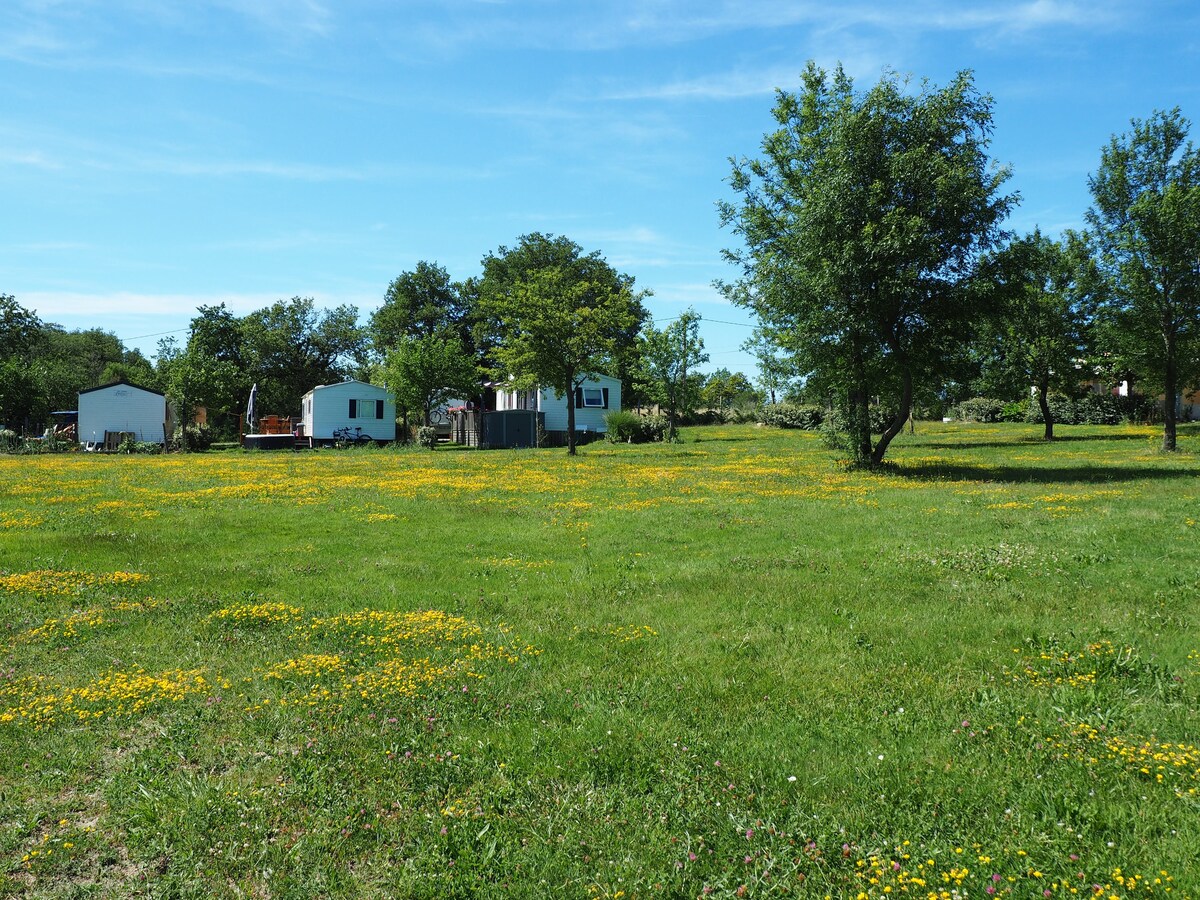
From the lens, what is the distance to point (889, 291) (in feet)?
78.5

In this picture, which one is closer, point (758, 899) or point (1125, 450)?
point (758, 899)

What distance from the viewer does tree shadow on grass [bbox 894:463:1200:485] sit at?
893 inches

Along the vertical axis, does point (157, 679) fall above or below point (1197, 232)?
below

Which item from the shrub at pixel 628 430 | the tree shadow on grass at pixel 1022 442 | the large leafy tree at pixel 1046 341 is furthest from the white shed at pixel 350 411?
the large leafy tree at pixel 1046 341

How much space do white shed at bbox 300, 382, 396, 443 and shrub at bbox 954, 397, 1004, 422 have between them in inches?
1934

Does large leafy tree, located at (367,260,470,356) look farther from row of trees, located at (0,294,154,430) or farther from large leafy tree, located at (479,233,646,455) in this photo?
large leafy tree, located at (479,233,646,455)

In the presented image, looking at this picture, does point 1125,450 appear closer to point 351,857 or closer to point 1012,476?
point 1012,476

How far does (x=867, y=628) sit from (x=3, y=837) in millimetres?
7715

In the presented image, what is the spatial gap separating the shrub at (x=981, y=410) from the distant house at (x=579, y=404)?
3124 centimetres

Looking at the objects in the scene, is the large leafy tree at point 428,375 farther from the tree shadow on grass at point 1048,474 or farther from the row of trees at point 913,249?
the tree shadow on grass at point 1048,474

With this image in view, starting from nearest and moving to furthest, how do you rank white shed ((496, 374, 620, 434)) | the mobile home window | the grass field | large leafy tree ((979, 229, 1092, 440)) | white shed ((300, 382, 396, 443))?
the grass field → large leafy tree ((979, 229, 1092, 440)) → white shed ((496, 374, 620, 434)) → white shed ((300, 382, 396, 443)) → the mobile home window

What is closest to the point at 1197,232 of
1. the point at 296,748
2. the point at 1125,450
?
the point at 1125,450

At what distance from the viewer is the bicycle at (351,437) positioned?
56.9m

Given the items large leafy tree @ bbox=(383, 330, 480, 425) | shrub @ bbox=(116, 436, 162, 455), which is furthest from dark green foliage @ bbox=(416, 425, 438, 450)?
shrub @ bbox=(116, 436, 162, 455)
